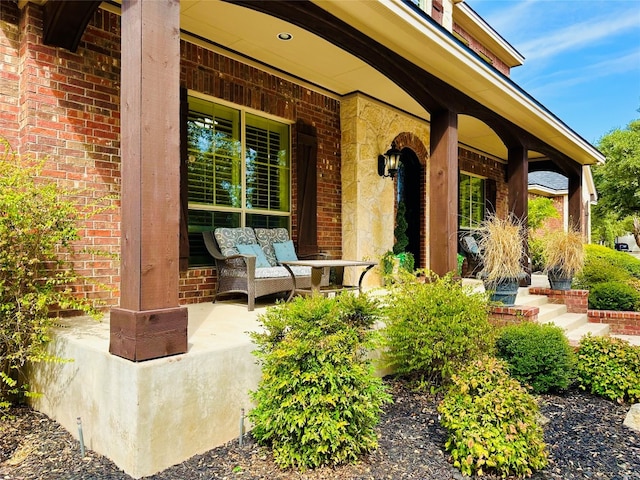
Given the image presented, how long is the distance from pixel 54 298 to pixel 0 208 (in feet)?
2.32

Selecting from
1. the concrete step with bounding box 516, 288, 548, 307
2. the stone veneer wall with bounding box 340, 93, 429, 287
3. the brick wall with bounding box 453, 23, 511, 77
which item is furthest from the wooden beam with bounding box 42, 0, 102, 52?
the brick wall with bounding box 453, 23, 511, 77

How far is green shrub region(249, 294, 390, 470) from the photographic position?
2.20 metres

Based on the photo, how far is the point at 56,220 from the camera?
115 inches

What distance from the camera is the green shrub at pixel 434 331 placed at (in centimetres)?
321

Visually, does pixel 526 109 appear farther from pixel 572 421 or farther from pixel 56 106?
pixel 56 106

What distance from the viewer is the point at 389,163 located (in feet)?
20.5

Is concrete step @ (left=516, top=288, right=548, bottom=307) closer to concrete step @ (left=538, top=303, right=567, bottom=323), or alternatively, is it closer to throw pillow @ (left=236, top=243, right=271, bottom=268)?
concrete step @ (left=538, top=303, right=567, bottom=323)

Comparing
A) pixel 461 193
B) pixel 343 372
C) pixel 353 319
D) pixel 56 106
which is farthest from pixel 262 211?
pixel 461 193

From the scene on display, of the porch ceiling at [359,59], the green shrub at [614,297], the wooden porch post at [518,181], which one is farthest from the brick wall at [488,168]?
the green shrub at [614,297]

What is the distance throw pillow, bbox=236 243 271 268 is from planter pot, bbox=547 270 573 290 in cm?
389

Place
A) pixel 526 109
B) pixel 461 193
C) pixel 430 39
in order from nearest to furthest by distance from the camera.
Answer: pixel 430 39
pixel 526 109
pixel 461 193

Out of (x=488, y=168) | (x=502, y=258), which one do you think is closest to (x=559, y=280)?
(x=502, y=258)

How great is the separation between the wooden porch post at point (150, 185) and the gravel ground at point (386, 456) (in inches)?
24.7

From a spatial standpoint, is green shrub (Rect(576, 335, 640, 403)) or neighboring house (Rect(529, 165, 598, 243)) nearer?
green shrub (Rect(576, 335, 640, 403))
